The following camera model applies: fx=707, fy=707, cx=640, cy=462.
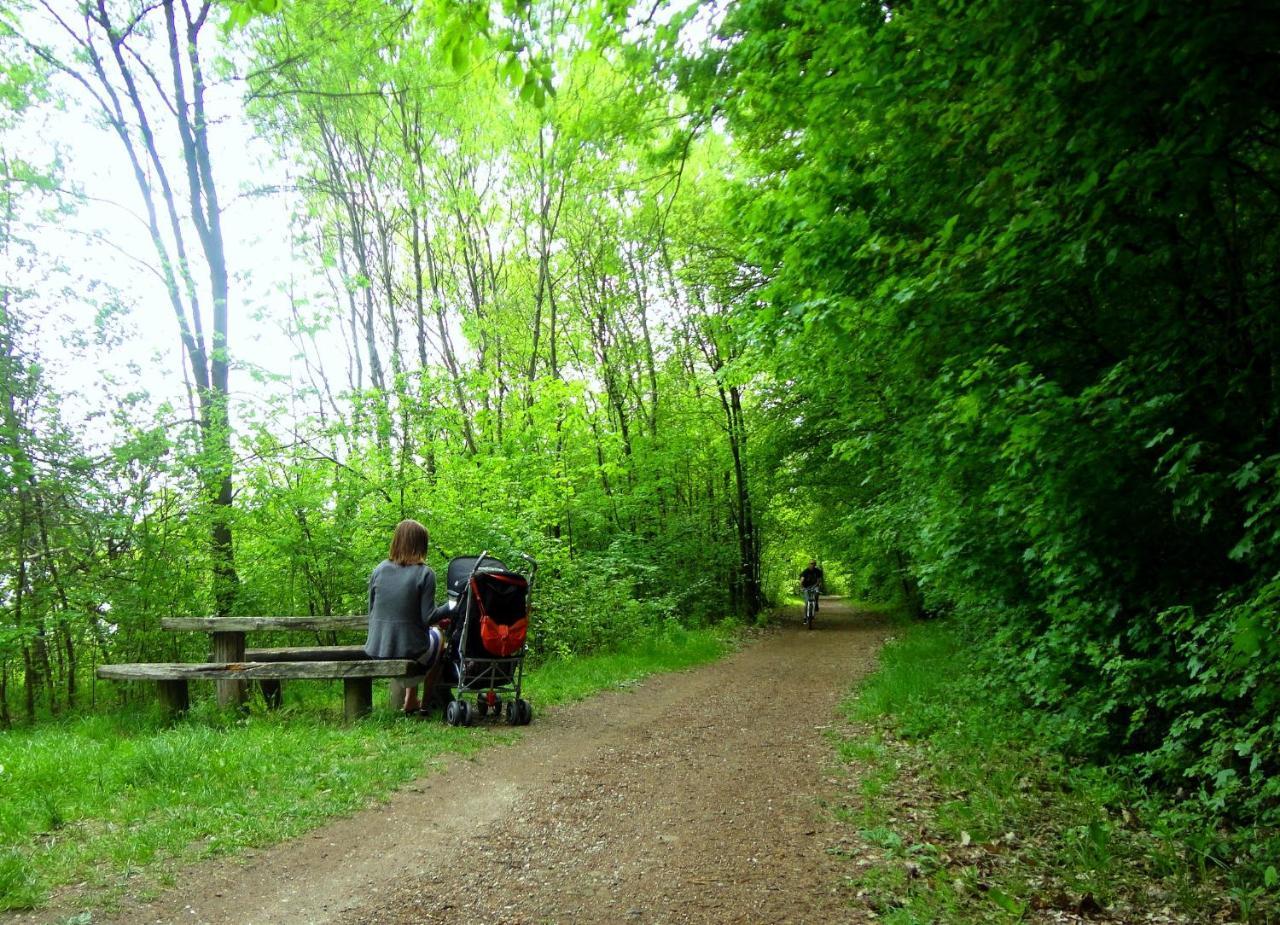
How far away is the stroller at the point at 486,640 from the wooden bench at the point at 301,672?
0.51 m

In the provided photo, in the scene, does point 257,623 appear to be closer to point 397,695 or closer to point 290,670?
point 290,670

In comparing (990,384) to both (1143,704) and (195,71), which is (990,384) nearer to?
(1143,704)

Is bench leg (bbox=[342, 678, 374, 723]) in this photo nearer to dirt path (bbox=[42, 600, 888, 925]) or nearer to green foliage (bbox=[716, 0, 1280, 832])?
dirt path (bbox=[42, 600, 888, 925])

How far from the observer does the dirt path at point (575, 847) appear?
3348 mm

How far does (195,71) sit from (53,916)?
13.2m

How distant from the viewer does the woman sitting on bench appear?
7.20 m

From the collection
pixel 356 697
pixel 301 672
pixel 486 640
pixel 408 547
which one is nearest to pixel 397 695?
pixel 356 697

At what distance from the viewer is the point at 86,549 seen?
870 centimetres

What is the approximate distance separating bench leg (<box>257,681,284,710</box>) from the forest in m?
1.99

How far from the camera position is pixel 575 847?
4098mm

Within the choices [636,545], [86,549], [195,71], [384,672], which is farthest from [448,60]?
[636,545]

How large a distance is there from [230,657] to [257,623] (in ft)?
2.28

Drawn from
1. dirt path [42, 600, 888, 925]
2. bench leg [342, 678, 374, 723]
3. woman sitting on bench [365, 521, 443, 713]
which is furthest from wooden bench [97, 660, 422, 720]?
dirt path [42, 600, 888, 925]

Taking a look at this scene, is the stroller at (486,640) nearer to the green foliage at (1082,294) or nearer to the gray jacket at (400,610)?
the gray jacket at (400,610)
